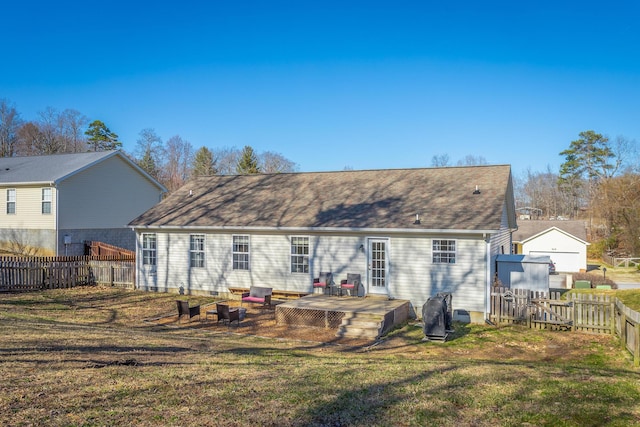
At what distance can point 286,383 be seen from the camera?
7.55 metres

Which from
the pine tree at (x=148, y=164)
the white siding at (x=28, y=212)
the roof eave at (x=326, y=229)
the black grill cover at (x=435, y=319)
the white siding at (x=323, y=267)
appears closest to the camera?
the black grill cover at (x=435, y=319)

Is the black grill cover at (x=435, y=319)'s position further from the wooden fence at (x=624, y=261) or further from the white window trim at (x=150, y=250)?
the wooden fence at (x=624, y=261)

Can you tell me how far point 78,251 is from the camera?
95.0 ft

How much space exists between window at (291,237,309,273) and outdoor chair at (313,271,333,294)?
79cm

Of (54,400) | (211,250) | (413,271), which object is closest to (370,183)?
(413,271)

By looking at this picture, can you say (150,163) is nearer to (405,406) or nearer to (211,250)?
(211,250)

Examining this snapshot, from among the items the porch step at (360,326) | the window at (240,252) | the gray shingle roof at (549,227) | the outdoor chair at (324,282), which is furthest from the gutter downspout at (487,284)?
the gray shingle roof at (549,227)

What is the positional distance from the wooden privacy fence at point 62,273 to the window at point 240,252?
555 cm

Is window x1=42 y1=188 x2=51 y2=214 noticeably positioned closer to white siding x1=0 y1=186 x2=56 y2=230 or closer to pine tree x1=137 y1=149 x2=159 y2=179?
white siding x1=0 y1=186 x2=56 y2=230

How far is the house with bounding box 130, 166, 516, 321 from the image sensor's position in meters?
16.6

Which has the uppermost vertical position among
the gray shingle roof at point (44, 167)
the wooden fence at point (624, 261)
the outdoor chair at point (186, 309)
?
the gray shingle roof at point (44, 167)

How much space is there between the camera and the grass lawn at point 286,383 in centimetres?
604

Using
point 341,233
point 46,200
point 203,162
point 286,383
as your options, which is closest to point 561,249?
point 341,233

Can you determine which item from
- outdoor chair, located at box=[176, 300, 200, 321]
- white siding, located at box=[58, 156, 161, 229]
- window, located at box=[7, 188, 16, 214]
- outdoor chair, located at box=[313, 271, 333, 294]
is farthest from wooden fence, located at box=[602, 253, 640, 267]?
window, located at box=[7, 188, 16, 214]
